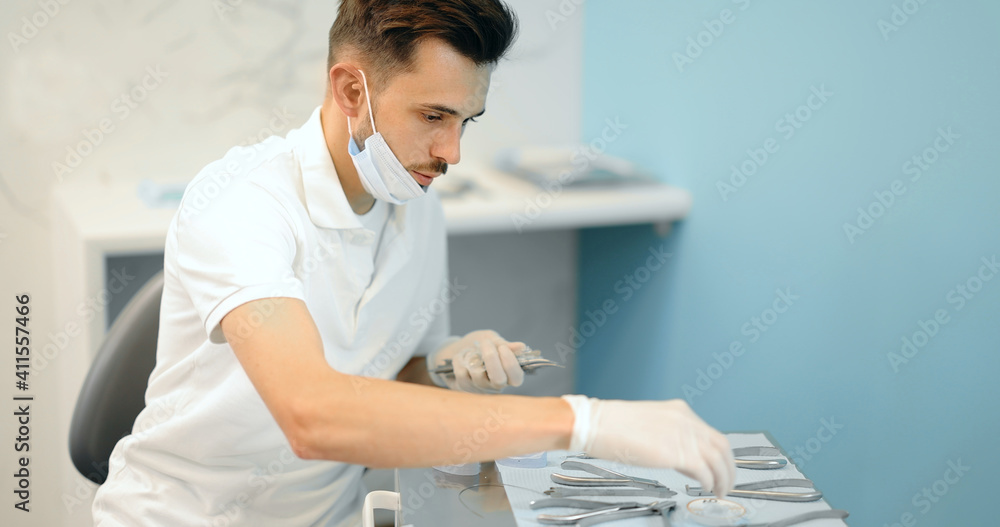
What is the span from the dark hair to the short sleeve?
0.21 metres

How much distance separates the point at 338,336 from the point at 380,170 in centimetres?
23

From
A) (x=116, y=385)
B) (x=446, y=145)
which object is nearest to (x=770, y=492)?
(x=446, y=145)

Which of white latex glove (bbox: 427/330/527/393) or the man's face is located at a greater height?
the man's face

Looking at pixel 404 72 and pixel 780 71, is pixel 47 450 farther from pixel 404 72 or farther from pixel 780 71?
pixel 780 71

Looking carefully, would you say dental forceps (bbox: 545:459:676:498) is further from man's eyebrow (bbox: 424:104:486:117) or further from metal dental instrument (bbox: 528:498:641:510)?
man's eyebrow (bbox: 424:104:486:117)

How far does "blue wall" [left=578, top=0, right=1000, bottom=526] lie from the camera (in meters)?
1.13

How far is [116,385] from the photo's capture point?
1160 millimetres

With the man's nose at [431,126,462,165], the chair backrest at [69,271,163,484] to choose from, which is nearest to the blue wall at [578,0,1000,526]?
the man's nose at [431,126,462,165]

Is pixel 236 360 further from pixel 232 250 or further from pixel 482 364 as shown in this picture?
pixel 482 364

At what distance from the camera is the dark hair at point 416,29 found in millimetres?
960

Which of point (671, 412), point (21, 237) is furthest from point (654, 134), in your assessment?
point (21, 237)

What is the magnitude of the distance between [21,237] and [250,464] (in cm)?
93

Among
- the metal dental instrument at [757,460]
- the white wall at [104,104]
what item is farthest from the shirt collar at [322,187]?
the white wall at [104,104]

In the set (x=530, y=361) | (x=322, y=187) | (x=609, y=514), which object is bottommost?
(x=609, y=514)
